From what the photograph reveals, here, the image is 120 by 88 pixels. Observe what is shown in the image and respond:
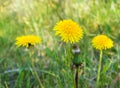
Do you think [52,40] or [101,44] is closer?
[101,44]

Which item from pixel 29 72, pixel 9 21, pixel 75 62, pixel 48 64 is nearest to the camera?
pixel 75 62

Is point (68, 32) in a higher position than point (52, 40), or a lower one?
higher

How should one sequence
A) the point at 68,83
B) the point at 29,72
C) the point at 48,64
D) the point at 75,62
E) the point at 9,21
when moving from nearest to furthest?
the point at 75,62
the point at 68,83
the point at 29,72
the point at 48,64
the point at 9,21

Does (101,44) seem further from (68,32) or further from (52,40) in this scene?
(52,40)

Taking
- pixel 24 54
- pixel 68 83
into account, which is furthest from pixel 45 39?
pixel 68 83

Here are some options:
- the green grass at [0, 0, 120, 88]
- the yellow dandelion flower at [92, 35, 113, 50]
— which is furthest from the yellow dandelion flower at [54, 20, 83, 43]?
the green grass at [0, 0, 120, 88]

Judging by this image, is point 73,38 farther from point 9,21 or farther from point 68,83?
point 9,21

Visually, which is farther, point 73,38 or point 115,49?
point 115,49

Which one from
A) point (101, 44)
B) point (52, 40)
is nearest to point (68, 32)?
point (101, 44)

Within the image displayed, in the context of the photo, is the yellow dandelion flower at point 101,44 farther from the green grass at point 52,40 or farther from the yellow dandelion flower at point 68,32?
the green grass at point 52,40
